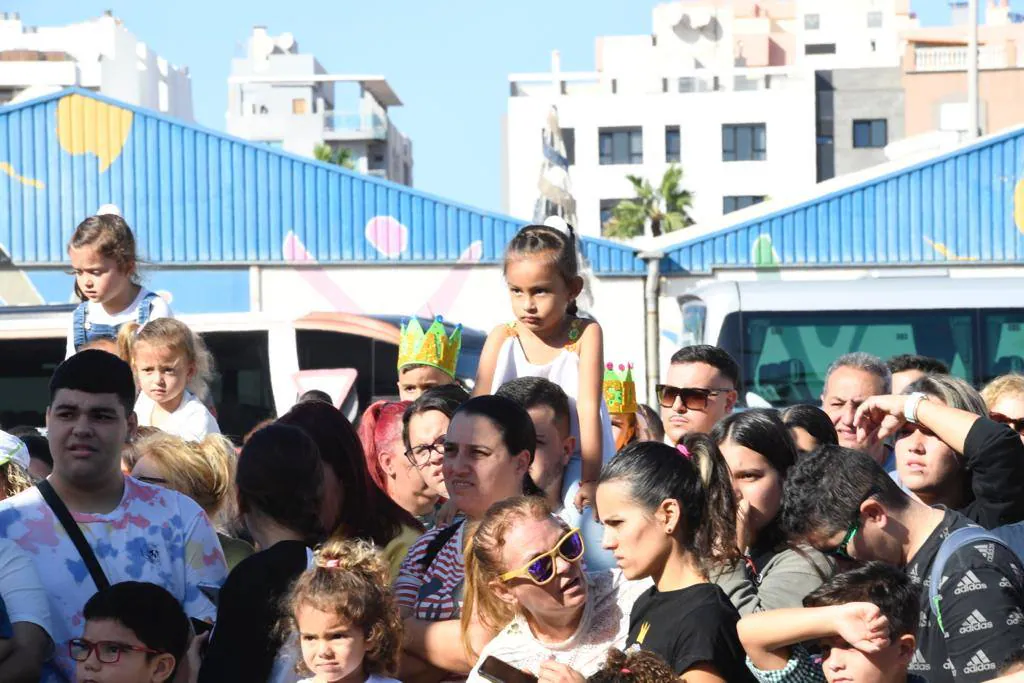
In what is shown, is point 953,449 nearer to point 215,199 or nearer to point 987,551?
point 987,551

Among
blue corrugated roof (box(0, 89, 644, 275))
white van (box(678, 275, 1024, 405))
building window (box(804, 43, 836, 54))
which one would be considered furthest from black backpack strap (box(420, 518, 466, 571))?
building window (box(804, 43, 836, 54))

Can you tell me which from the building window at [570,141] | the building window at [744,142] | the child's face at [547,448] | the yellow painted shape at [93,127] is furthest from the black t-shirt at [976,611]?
the building window at [570,141]

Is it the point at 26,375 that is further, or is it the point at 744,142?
the point at 744,142

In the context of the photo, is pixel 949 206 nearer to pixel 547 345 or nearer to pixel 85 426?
pixel 547 345

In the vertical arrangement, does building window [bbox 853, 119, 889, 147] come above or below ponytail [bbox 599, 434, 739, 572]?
above

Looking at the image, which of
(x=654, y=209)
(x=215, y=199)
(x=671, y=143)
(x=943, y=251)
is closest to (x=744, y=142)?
(x=671, y=143)

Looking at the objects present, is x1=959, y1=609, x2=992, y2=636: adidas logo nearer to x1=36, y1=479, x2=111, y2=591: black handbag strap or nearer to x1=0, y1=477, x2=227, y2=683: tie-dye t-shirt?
x1=0, y1=477, x2=227, y2=683: tie-dye t-shirt

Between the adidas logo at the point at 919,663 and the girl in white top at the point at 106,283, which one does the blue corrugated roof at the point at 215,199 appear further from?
the adidas logo at the point at 919,663

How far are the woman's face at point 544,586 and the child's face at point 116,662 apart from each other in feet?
3.44

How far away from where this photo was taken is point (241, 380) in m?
15.1

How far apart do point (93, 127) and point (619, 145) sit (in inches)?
1534

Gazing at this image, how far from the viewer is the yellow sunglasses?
4.25m

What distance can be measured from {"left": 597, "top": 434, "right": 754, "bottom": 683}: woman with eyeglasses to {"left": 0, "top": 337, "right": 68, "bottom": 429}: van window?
36.2 ft

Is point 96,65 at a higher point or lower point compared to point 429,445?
higher
